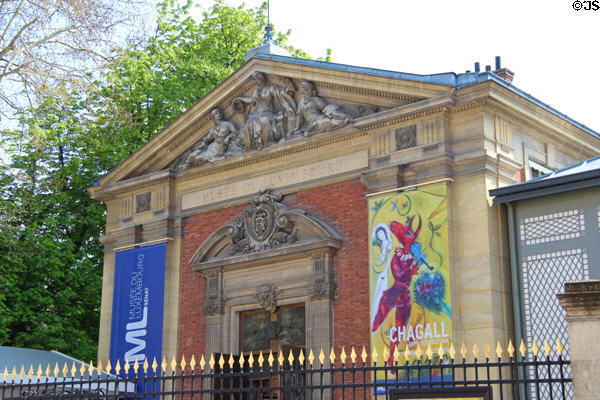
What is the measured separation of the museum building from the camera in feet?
52.9

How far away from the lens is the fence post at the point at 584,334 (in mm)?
→ 7512

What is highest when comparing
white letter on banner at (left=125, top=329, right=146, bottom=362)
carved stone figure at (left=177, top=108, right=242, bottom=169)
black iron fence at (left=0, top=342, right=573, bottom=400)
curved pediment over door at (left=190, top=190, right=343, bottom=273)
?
carved stone figure at (left=177, top=108, right=242, bottom=169)

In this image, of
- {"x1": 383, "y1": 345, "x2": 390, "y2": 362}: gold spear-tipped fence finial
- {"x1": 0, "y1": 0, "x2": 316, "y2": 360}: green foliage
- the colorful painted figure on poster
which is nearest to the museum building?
the colorful painted figure on poster

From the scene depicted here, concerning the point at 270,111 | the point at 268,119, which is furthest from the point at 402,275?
the point at 270,111

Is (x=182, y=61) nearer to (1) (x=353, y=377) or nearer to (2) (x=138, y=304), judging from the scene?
(2) (x=138, y=304)

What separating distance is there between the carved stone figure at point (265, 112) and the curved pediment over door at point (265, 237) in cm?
125

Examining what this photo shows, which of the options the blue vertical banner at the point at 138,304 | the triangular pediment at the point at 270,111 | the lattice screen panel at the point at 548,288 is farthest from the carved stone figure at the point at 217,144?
the lattice screen panel at the point at 548,288

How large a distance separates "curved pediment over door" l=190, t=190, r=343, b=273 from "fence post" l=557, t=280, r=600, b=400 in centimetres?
1005

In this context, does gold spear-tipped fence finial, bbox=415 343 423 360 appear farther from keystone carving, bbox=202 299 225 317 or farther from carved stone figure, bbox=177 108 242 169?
carved stone figure, bbox=177 108 242 169

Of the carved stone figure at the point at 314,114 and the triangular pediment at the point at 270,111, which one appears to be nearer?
the triangular pediment at the point at 270,111

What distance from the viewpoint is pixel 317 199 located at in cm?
1838

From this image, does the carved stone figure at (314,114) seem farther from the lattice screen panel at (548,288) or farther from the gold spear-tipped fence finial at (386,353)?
the lattice screen panel at (548,288)

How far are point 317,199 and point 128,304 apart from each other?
5.78 meters

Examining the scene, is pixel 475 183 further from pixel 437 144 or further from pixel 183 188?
pixel 183 188
